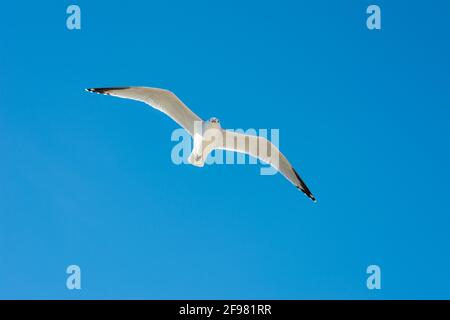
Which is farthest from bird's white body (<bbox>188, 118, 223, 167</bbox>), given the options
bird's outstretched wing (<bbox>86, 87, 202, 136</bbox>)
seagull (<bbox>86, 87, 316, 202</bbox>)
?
bird's outstretched wing (<bbox>86, 87, 202, 136</bbox>)

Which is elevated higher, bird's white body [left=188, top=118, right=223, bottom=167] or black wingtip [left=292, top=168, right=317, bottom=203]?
bird's white body [left=188, top=118, right=223, bottom=167]

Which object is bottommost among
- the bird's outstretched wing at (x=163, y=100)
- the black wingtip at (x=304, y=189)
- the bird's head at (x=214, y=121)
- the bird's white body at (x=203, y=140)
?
the black wingtip at (x=304, y=189)

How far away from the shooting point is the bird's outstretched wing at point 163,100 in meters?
12.7

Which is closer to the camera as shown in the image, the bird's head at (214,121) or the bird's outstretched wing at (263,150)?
the bird's head at (214,121)

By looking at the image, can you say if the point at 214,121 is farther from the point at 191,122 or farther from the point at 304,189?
the point at 304,189

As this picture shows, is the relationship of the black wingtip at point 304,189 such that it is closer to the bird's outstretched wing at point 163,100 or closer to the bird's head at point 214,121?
the bird's head at point 214,121

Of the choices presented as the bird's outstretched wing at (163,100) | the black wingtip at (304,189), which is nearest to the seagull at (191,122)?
the bird's outstretched wing at (163,100)

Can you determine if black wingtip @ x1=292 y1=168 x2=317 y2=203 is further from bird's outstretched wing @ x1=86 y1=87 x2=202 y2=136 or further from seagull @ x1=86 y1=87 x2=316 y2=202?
bird's outstretched wing @ x1=86 y1=87 x2=202 y2=136

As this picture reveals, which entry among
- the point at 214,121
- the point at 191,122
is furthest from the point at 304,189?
the point at 191,122

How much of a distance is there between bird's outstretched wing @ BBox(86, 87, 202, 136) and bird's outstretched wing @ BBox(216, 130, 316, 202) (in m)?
0.81

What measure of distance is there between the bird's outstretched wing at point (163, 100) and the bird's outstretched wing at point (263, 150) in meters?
0.81

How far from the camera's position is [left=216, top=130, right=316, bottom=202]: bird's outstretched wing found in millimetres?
13312

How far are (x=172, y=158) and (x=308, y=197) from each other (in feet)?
12.7
